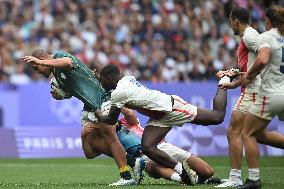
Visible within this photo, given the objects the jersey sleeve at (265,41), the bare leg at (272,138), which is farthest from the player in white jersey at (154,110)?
the jersey sleeve at (265,41)

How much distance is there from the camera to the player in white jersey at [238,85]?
41.6 feet

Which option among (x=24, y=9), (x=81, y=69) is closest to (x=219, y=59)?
(x=24, y=9)

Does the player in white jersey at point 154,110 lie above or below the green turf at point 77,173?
above

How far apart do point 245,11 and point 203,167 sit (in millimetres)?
2499

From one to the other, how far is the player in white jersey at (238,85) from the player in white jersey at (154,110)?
1.10 feet

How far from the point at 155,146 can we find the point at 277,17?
270cm

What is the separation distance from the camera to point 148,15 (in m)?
28.3

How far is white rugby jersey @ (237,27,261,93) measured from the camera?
41.4ft

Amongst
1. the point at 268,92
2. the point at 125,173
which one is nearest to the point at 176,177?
the point at 125,173

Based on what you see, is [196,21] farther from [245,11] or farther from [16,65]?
[245,11]

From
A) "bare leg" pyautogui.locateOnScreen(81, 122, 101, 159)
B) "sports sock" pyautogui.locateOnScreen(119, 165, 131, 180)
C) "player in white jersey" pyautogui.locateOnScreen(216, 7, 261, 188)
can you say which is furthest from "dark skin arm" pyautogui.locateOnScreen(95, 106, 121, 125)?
"player in white jersey" pyautogui.locateOnScreen(216, 7, 261, 188)

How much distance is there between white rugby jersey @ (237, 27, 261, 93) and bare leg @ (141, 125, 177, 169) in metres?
1.46

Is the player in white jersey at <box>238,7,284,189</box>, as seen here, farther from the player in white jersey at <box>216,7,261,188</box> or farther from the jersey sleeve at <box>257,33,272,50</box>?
the player in white jersey at <box>216,7,261,188</box>

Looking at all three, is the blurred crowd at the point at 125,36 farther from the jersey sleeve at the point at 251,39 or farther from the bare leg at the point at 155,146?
the jersey sleeve at the point at 251,39
